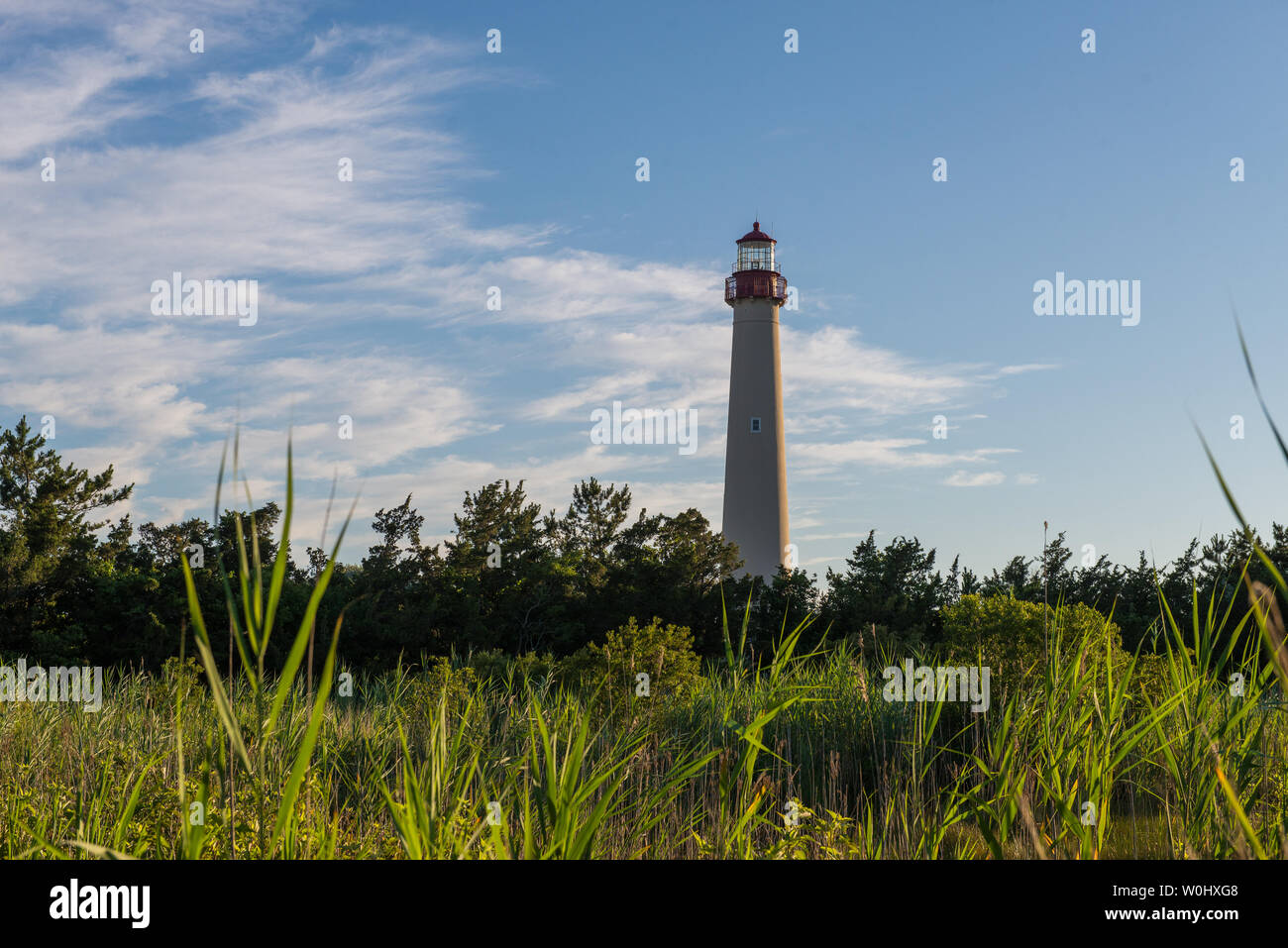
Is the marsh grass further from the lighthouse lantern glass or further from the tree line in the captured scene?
the lighthouse lantern glass

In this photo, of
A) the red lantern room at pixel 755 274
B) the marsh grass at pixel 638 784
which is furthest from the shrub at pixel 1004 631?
the red lantern room at pixel 755 274

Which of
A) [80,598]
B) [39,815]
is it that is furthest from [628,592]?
[39,815]

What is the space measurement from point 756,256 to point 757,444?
5.61 metres

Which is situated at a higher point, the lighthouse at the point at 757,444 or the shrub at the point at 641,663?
the lighthouse at the point at 757,444

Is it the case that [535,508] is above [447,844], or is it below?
above

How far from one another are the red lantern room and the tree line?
8535 mm

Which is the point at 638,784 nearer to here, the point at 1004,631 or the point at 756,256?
the point at 1004,631

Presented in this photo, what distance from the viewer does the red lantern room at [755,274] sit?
25.9 meters

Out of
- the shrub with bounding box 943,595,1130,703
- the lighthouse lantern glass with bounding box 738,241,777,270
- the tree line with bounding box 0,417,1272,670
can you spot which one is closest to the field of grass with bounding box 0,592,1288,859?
the shrub with bounding box 943,595,1130,703

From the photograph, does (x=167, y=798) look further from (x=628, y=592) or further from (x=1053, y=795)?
(x=628, y=592)

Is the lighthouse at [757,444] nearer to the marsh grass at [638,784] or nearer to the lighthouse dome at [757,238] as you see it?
the lighthouse dome at [757,238]

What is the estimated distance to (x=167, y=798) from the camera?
12.9 feet

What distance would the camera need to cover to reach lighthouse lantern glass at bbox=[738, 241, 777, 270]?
2667 centimetres
